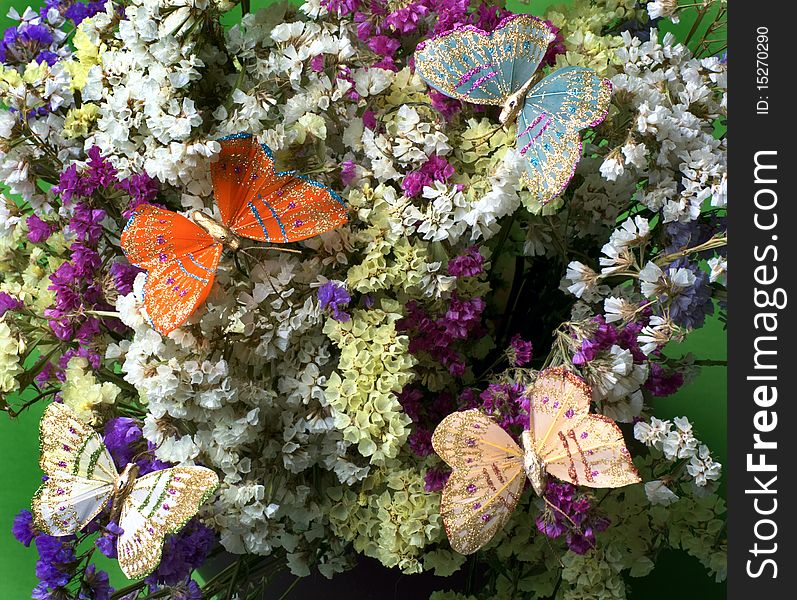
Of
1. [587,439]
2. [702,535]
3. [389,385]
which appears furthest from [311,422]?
[702,535]

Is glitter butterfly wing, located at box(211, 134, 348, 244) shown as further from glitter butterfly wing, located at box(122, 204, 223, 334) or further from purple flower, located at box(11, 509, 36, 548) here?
purple flower, located at box(11, 509, 36, 548)

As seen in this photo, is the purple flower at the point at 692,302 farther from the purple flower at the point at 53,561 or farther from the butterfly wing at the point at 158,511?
the purple flower at the point at 53,561

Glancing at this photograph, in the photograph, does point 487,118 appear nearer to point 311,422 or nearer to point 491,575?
point 311,422

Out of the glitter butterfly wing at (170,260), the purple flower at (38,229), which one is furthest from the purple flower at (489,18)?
the purple flower at (38,229)

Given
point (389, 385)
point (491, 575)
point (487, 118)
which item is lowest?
point (491, 575)

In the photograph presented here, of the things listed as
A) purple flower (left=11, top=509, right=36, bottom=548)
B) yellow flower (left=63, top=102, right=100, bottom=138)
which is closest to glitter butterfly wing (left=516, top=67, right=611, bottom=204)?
yellow flower (left=63, top=102, right=100, bottom=138)

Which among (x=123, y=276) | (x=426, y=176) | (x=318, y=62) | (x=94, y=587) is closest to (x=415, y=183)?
(x=426, y=176)

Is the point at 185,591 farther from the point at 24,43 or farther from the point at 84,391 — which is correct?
the point at 24,43
